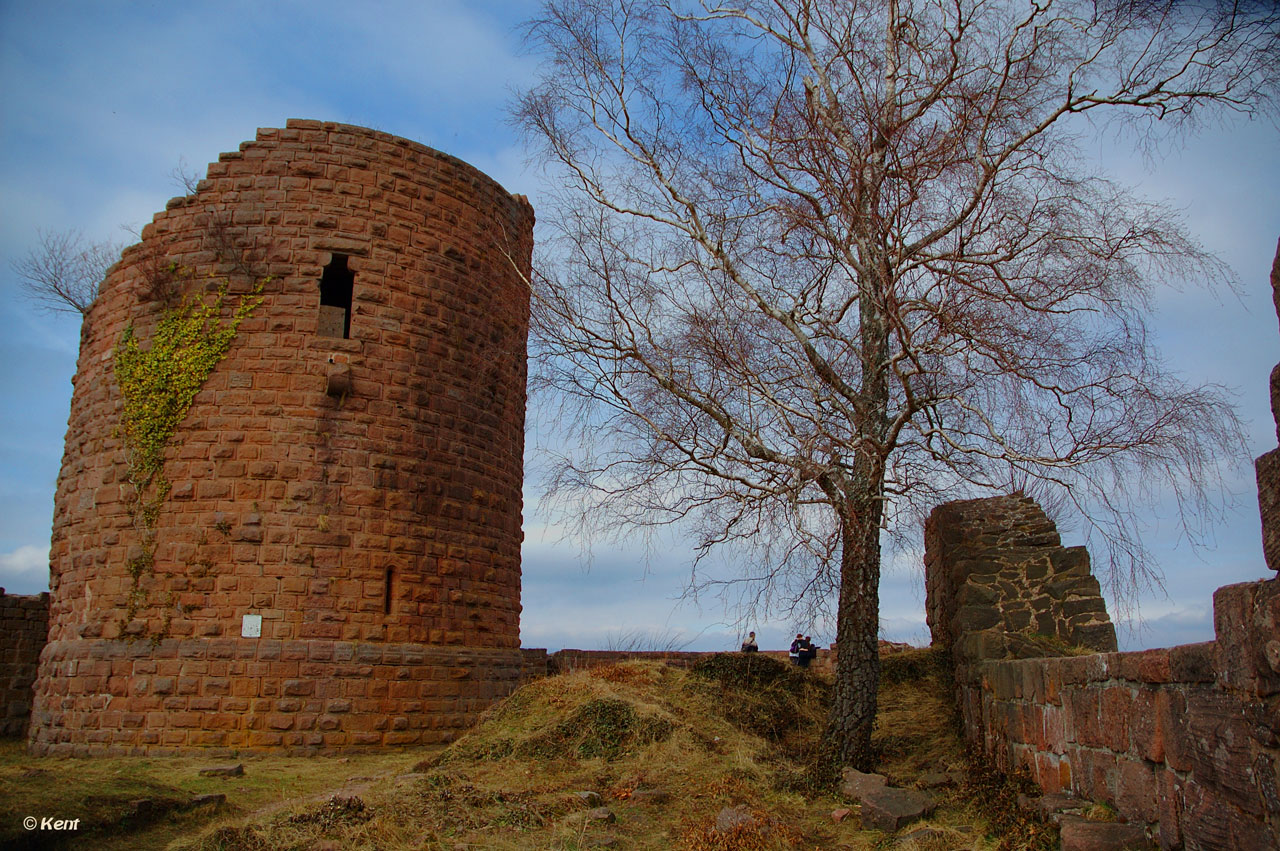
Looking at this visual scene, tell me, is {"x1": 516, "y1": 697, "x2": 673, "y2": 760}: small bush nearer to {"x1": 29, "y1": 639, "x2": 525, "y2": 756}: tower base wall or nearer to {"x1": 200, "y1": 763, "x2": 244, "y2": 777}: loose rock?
{"x1": 29, "y1": 639, "x2": 525, "y2": 756}: tower base wall

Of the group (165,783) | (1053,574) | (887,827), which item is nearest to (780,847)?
(887,827)

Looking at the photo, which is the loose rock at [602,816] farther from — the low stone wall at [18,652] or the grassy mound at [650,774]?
the low stone wall at [18,652]

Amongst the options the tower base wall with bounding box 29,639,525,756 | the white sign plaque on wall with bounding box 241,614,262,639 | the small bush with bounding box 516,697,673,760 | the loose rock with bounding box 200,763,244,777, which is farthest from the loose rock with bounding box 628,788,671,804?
the white sign plaque on wall with bounding box 241,614,262,639

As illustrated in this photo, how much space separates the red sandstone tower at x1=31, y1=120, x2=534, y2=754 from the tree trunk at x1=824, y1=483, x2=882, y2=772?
454 centimetres

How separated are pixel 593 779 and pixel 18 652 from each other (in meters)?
9.44

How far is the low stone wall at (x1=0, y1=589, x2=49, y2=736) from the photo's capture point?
13.0 metres

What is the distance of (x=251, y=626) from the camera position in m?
10.4

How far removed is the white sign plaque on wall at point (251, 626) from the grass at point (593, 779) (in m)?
1.30

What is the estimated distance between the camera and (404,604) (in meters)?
11.1

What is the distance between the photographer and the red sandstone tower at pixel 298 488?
408 inches

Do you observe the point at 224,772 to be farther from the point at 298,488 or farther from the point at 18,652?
the point at 18,652

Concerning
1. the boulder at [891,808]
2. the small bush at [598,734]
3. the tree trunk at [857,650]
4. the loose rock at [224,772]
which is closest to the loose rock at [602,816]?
the boulder at [891,808]

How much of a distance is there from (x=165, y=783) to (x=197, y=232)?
20.6 ft

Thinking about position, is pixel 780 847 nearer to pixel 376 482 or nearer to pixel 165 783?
pixel 165 783
